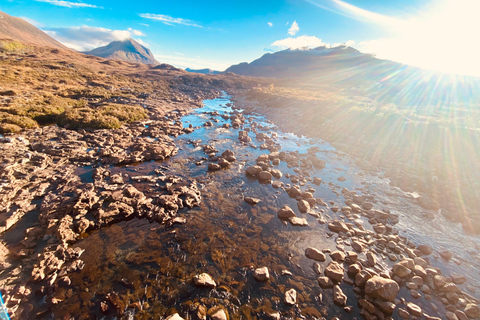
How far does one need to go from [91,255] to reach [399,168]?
1161 inches

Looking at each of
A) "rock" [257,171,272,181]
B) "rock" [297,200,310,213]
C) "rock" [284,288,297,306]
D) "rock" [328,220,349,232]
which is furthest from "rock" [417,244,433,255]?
"rock" [257,171,272,181]

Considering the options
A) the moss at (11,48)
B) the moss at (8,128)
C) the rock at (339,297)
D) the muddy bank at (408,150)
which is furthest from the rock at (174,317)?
the moss at (11,48)

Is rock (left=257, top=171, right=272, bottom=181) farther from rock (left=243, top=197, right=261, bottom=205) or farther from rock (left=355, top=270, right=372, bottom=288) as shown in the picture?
rock (left=355, top=270, right=372, bottom=288)

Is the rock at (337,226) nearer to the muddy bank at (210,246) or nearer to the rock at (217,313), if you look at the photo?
the muddy bank at (210,246)

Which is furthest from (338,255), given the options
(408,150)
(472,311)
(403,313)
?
(408,150)

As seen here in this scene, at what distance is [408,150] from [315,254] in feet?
87.2

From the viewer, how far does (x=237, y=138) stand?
2812 centimetres

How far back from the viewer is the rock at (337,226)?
39.1ft

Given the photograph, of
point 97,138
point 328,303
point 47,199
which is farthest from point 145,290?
point 97,138

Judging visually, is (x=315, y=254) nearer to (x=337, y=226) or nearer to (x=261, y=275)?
(x=337, y=226)

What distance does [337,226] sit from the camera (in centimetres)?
1207

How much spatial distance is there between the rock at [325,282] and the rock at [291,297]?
1448 mm

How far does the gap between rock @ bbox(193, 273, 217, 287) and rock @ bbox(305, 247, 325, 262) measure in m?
5.26

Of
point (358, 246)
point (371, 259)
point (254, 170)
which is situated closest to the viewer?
point (371, 259)
